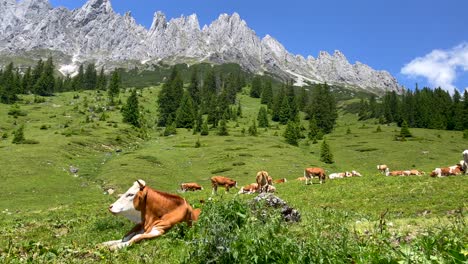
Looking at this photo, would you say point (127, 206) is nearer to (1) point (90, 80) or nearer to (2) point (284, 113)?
(2) point (284, 113)

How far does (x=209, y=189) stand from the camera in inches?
1500

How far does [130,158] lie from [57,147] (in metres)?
11.9

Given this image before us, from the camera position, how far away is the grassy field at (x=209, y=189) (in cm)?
713

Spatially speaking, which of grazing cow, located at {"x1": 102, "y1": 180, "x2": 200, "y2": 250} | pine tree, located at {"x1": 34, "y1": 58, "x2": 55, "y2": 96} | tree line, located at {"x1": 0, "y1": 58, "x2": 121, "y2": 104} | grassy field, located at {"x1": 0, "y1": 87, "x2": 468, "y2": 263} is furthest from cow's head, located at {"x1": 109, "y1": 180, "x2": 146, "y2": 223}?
pine tree, located at {"x1": 34, "y1": 58, "x2": 55, "y2": 96}

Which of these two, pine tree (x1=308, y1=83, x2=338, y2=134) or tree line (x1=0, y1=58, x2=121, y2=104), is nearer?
pine tree (x1=308, y1=83, x2=338, y2=134)

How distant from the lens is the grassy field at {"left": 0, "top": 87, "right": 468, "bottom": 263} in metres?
7.13

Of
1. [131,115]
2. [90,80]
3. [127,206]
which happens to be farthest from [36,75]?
[127,206]

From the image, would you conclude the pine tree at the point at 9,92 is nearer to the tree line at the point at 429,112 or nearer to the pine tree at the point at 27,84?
the pine tree at the point at 27,84

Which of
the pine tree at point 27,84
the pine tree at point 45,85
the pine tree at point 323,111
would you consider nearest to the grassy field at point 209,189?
the pine tree at point 323,111

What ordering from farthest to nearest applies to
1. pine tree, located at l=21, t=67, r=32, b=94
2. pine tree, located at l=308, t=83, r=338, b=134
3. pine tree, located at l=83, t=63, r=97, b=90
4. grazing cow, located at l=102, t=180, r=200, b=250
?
1. pine tree, located at l=83, t=63, r=97, b=90
2. pine tree, located at l=21, t=67, r=32, b=94
3. pine tree, located at l=308, t=83, r=338, b=134
4. grazing cow, located at l=102, t=180, r=200, b=250

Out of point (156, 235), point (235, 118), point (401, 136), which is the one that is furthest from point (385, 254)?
point (235, 118)

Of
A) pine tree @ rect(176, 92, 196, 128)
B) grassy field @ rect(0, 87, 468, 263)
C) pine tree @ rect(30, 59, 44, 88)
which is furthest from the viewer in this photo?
pine tree @ rect(30, 59, 44, 88)

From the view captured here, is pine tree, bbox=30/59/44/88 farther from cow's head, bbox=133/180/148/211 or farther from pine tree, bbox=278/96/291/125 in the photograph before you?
cow's head, bbox=133/180/148/211

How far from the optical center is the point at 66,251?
9750 millimetres
